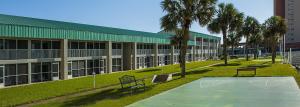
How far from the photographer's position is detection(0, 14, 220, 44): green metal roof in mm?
29344

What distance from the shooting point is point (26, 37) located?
31.2 m

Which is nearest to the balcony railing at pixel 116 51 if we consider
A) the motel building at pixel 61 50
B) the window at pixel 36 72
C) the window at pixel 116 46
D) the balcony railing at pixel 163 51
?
the motel building at pixel 61 50

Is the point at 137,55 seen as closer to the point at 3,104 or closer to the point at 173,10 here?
the point at 173,10

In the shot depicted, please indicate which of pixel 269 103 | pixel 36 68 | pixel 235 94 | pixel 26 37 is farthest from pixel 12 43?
pixel 269 103

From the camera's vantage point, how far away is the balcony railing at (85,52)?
39.8 m

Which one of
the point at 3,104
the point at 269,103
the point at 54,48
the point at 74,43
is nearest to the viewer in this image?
the point at 269,103

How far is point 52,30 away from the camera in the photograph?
34.4m

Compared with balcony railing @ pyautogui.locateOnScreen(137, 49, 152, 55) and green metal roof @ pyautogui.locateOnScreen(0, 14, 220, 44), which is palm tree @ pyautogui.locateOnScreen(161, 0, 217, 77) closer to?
green metal roof @ pyautogui.locateOnScreen(0, 14, 220, 44)

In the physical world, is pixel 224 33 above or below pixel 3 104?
above

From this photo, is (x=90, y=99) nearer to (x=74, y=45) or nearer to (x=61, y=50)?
(x=61, y=50)

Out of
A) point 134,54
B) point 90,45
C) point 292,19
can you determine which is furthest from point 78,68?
point 292,19

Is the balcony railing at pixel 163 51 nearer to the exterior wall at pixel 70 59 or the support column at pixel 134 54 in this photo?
the exterior wall at pixel 70 59

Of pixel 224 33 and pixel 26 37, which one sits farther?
→ pixel 224 33

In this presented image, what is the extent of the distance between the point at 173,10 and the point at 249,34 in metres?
61.7
